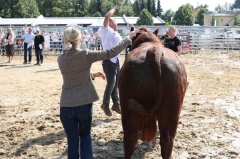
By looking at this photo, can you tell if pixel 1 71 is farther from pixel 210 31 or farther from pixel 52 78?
pixel 210 31

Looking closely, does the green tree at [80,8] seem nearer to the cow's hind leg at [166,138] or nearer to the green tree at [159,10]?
the green tree at [159,10]

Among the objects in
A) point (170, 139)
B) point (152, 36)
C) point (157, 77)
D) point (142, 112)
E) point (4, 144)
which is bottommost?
point (4, 144)

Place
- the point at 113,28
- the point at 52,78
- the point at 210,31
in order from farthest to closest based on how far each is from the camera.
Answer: the point at 210,31
the point at 52,78
the point at 113,28

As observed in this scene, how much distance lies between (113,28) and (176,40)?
67.1 inches

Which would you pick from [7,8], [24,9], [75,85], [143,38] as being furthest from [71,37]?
[7,8]

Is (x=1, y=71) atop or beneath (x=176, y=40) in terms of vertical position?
beneath

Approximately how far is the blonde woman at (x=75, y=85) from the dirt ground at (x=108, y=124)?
1.15 m

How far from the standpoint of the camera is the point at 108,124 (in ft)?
21.5

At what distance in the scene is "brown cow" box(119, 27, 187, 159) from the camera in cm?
367

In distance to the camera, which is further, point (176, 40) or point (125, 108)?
point (176, 40)

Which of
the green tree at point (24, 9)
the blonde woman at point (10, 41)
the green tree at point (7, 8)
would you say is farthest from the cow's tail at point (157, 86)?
the green tree at point (24, 9)

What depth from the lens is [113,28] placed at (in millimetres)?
6410

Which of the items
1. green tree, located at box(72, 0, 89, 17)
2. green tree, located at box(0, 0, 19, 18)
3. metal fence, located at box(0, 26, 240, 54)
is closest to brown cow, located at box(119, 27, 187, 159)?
metal fence, located at box(0, 26, 240, 54)

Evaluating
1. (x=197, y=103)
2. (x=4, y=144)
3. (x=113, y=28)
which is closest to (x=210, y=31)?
(x=197, y=103)
